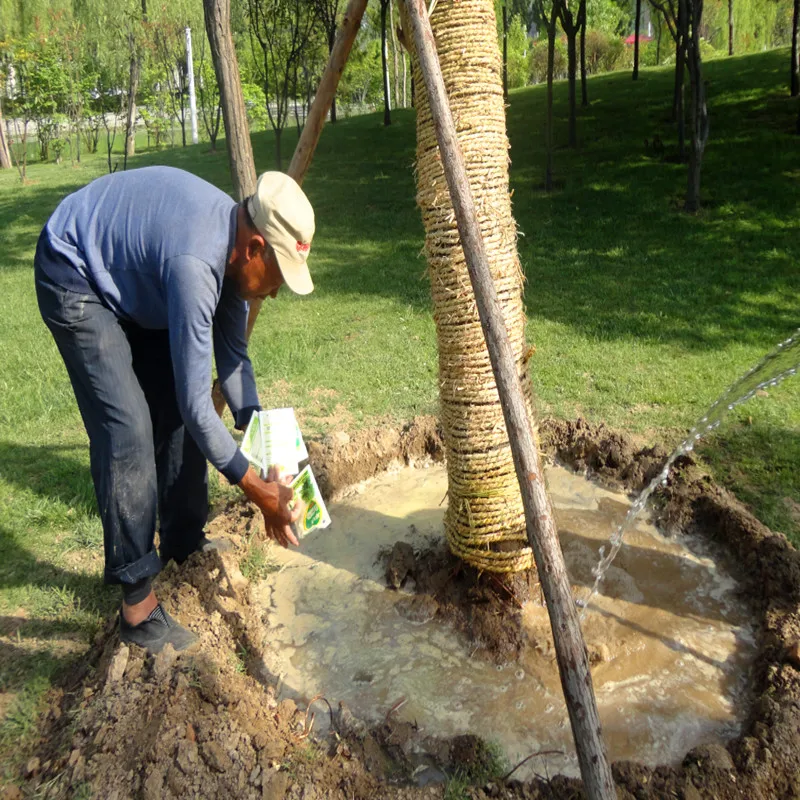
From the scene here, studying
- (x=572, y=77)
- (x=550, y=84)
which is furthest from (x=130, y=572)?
(x=572, y=77)

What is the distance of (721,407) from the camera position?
4.61 m

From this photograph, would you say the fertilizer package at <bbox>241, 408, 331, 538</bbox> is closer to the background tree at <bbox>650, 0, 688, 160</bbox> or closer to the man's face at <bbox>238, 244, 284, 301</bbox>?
the man's face at <bbox>238, 244, 284, 301</bbox>

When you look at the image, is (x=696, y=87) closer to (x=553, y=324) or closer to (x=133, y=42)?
(x=553, y=324)

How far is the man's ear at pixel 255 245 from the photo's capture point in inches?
85.0

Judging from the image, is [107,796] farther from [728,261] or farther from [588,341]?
[728,261]

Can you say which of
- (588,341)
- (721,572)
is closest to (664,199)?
(588,341)

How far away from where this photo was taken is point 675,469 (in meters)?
3.88

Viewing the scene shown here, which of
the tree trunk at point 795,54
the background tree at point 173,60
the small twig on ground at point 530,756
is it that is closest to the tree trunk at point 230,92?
the small twig on ground at point 530,756

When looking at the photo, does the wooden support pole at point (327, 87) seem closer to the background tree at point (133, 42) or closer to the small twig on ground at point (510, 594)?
the small twig on ground at point (510, 594)

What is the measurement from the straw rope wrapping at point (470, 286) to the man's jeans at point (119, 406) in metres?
1.13

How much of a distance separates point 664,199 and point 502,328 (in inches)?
349

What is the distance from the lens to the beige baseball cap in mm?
2111

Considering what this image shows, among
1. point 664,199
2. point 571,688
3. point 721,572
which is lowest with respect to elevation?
point 721,572

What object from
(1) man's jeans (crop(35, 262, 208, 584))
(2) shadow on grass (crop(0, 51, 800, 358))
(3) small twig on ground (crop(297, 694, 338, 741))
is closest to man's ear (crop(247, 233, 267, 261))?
(1) man's jeans (crop(35, 262, 208, 584))
